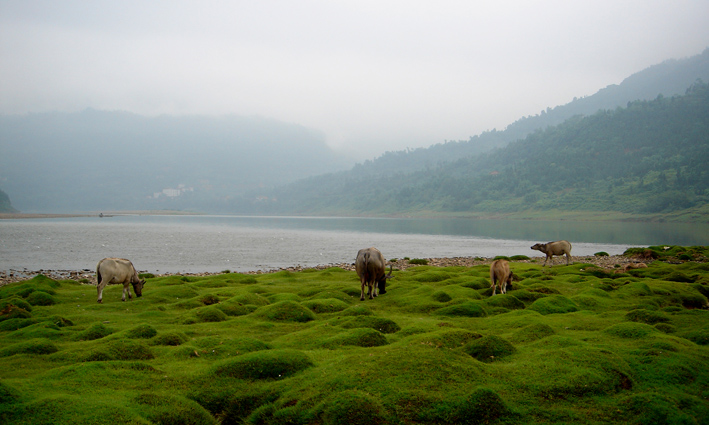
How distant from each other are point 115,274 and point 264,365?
13.8 metres

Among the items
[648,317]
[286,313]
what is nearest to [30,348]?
[286,313]

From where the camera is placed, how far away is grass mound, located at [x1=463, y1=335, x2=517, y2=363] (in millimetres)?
11016

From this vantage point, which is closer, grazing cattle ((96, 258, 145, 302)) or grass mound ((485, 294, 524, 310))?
grass mound ((485, 294, 524, 310))

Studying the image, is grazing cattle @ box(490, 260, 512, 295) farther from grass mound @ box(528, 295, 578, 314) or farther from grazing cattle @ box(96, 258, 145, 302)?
grazing cattle @ box(96, 258, 145, 302)

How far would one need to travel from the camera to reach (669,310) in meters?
16.7

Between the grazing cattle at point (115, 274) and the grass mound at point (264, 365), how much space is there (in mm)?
12933

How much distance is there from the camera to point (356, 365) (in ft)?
31.6

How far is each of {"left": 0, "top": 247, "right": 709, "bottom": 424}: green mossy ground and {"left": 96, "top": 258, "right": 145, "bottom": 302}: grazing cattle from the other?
7.39ft

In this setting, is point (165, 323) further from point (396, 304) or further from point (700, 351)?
point (700, 351)

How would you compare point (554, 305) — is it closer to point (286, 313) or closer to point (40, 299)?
point (286, 313)

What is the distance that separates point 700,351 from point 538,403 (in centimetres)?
561

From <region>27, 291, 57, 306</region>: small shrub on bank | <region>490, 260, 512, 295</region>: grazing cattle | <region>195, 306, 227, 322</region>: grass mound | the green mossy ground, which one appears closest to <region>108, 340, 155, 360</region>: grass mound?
the green mossy ground

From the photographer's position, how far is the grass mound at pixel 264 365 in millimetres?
10109

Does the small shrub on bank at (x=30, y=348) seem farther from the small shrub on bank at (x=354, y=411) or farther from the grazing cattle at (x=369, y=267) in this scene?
the grazing cattle at (x=369, y=267)
